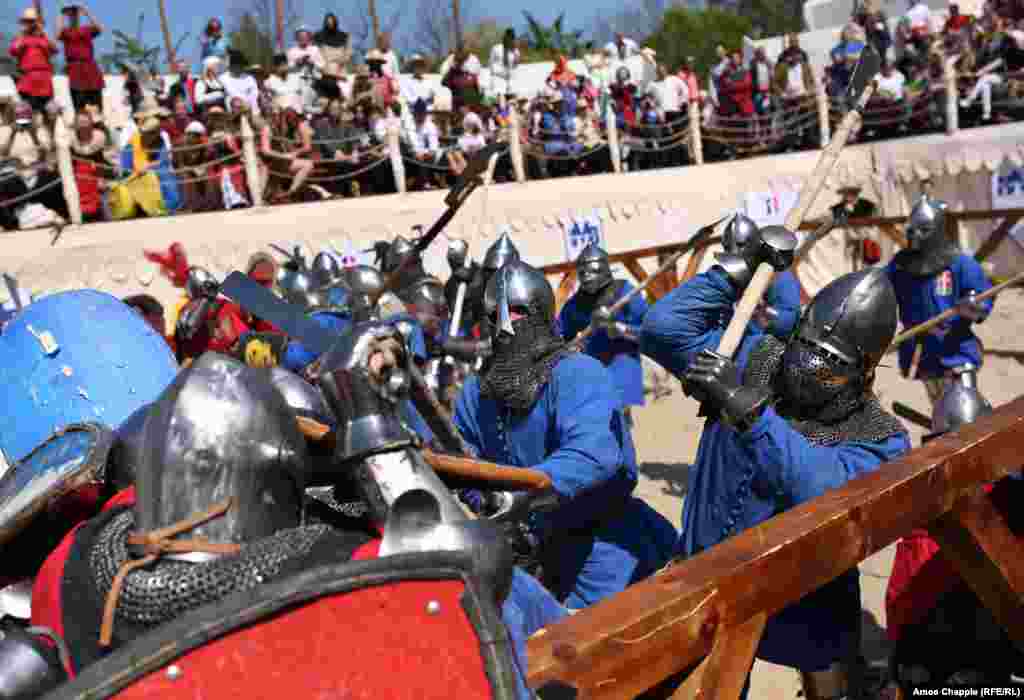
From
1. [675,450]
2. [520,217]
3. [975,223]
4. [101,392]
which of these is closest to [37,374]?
[101,392]

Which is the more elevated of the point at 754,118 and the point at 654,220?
the point at 754,118

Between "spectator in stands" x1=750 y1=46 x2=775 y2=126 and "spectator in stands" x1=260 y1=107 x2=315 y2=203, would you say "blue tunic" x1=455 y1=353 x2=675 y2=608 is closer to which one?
"spectator in stands" x1=260 y1=107 x2=315 y2=203

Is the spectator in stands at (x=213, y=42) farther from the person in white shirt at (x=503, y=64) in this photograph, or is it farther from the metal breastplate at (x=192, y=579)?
the metal breastplate at (x=192, y=579)

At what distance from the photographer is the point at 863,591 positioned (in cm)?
464

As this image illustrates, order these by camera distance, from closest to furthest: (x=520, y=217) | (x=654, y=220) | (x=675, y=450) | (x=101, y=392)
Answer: (x=101, y=392) → (x=675, y=450) → (x=520, y=217) → (x=654, y=220)

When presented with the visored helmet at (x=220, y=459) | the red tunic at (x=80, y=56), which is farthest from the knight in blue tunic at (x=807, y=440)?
the red tunic at (x=80, y=56)

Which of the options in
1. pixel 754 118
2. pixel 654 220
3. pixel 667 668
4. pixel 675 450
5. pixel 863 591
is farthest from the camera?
pixel 754 118

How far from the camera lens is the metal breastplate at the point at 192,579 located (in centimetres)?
Result: 122

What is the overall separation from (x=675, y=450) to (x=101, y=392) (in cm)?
574

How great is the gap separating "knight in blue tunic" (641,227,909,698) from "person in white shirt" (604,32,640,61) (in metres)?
14.2

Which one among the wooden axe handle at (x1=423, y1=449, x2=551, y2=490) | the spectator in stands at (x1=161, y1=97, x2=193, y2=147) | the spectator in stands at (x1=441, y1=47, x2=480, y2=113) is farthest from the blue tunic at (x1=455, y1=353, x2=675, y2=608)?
the spectator in stands at (x1=441, y1=47, x2=480, y2=113)

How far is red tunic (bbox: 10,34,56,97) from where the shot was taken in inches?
382

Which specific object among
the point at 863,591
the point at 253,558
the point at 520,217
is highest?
the point at 253,558

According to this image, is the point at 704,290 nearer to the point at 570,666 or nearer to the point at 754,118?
the point at 570,666
